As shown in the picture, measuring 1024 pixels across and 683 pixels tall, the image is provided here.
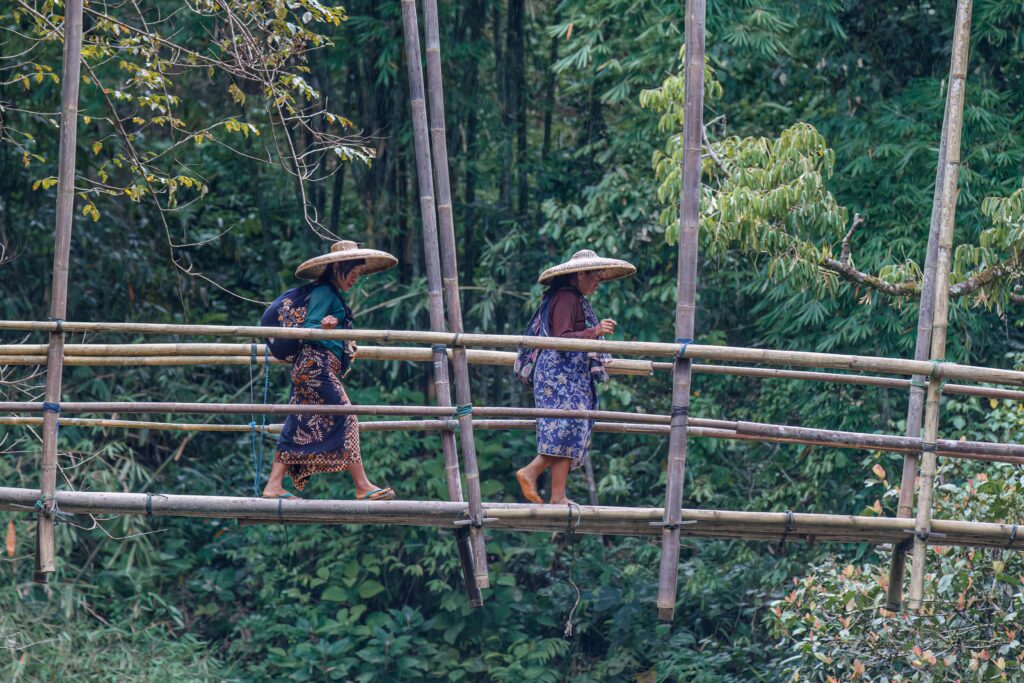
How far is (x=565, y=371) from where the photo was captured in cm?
458

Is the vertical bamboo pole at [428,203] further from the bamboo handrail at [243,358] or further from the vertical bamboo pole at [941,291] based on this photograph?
the vertical bamboo pole at [941,291]

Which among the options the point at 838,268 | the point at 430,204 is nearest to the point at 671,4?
the point at 838,268

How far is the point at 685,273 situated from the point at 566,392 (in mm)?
661

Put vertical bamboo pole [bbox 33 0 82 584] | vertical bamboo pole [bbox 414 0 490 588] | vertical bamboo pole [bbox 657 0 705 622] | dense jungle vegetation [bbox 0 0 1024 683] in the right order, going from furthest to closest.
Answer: dense jungle vegetation [bbox 0 0 1024 683]
vertical bamboo pole [bbox 414 0 490 588]
vertical bamboo pole [bbox 657 0 705 622]
vertical bamboo pole [bbox 33 0 82 584]

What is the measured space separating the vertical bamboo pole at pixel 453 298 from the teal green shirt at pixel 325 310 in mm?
349

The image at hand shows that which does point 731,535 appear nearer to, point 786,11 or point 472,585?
point 472,585

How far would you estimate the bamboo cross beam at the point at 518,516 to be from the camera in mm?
4219

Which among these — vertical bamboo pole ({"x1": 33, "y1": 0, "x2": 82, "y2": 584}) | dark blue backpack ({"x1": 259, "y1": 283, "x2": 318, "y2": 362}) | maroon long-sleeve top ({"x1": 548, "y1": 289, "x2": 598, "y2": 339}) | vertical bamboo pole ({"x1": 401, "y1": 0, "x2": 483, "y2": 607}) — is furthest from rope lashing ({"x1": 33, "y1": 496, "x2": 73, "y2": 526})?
maroon long-sleeve top ({"x1": 548, "y1": 289, "x2": 598, "y2": 339})

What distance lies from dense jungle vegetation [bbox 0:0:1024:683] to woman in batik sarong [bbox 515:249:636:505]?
6.42ft

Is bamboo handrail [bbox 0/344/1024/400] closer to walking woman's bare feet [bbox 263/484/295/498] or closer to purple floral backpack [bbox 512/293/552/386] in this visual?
purple floral backpack [bbox 512/293/552/386]

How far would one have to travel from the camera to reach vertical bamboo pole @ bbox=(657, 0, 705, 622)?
4.16 meters

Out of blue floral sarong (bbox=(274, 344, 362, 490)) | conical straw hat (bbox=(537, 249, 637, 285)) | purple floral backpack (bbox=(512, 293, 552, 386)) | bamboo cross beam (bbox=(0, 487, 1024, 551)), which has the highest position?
conical straw hat (bbox=(537, 249, 637, 285))

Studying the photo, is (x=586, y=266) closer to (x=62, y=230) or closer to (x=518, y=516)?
(x=518, y=516)

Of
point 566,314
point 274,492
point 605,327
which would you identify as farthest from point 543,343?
point 274,492
